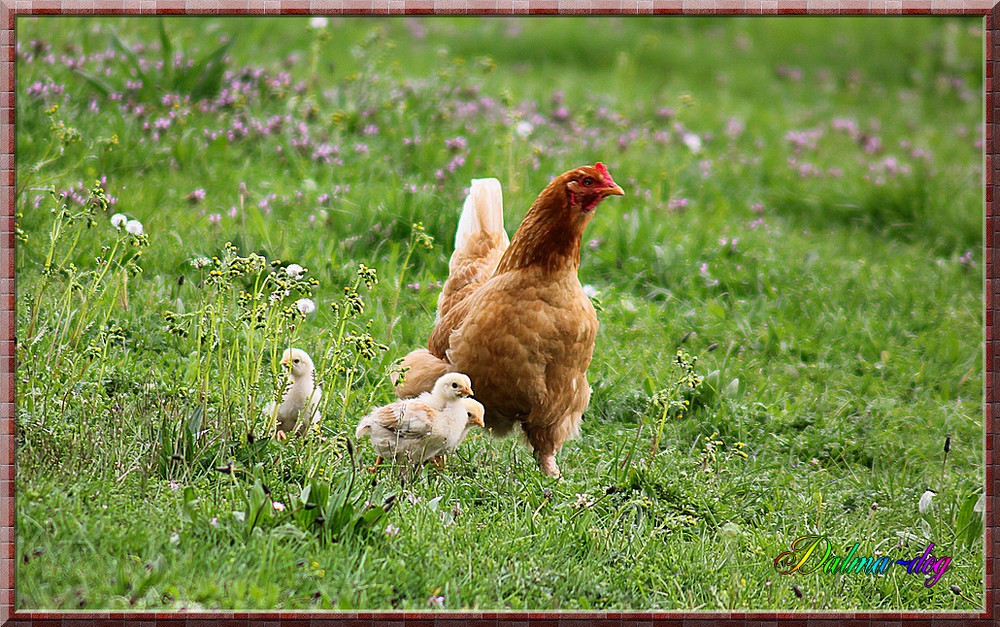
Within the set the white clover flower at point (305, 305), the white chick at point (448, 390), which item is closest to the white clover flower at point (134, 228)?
the white clover flower at point (305, 305)

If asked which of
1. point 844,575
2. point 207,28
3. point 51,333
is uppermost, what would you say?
point 207,28

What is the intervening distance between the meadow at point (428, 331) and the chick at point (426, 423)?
0.09 metres

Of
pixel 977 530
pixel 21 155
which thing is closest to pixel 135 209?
pixel 21 155

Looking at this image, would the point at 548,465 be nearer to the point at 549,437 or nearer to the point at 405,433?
the point at 549,437

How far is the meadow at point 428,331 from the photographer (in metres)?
3.72

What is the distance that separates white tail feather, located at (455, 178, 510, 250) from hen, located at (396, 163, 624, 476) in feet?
1.55

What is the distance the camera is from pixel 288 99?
5965 mm

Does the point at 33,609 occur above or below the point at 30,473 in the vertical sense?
below

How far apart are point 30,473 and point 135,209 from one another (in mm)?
1398

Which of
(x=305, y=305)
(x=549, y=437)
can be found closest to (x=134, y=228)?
(x=305, y=305)

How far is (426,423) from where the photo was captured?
13.2 feet

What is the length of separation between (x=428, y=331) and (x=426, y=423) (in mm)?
908

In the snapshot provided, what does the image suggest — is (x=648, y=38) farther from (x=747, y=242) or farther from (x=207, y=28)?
(x=207, y=28)

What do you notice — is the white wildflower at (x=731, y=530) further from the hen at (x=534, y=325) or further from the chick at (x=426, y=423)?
the chick at (x=426, y=423)
